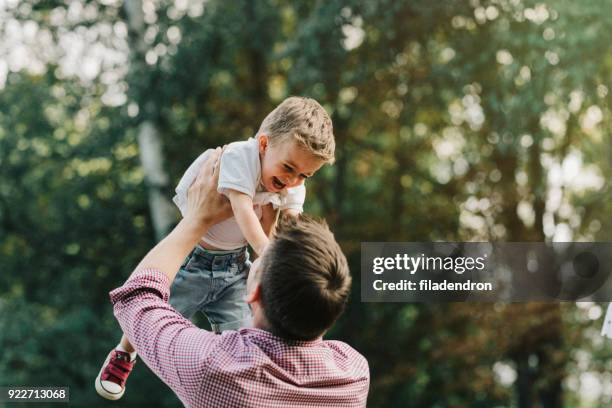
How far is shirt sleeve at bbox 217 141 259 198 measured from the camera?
1.52 meters

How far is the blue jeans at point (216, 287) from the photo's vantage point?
1.72m

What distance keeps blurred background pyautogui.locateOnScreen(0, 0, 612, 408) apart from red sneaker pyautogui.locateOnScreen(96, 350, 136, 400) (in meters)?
4.31

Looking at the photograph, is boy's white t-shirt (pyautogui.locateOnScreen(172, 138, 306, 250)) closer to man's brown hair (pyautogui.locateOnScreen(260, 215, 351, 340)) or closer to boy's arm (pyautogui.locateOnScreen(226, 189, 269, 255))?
boy's arm (pyautogui.locateOnScreen(226, 189, 269, 255))

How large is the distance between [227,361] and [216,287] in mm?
817

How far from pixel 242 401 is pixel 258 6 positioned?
5791 mm

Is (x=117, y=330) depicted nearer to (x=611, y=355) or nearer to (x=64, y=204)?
(x=64, y=204)

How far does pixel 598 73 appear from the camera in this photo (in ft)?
18.4

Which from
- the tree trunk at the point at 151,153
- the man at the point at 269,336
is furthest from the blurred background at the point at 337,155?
the man at the point at 269,336

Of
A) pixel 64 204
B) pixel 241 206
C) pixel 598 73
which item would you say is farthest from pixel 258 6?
pixel 241 206

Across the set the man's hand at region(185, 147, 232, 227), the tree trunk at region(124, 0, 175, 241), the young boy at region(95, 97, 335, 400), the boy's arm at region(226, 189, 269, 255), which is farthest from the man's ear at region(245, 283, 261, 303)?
the tree trunk at region(124, 0, 175, 241)

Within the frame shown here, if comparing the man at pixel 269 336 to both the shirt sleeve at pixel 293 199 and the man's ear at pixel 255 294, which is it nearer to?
the man's ear at pixel 255 294

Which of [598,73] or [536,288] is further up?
[598,73]

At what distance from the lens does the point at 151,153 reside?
612cm

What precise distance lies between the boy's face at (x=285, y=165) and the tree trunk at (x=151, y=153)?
446 centimetres
